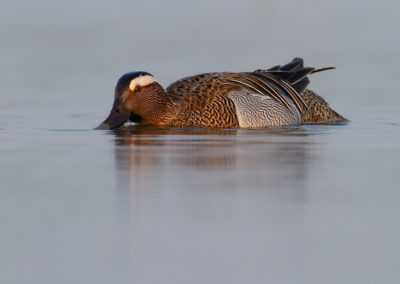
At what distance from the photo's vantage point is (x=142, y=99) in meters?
11.0

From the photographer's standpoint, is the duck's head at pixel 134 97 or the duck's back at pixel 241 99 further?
the duck's back at pixel 241 99

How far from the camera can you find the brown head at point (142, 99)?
10852 mm

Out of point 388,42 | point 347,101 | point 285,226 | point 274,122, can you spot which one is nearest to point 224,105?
point 274,122

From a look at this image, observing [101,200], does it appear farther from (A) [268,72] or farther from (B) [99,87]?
(B) [99,87]

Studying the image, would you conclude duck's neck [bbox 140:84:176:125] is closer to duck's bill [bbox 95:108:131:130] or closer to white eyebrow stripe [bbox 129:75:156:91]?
white eyebrow stripe [bbox 129:75:156:91]

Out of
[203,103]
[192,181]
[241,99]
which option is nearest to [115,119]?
[203,103]

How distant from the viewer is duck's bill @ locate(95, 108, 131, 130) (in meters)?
10.6

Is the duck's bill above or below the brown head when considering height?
below

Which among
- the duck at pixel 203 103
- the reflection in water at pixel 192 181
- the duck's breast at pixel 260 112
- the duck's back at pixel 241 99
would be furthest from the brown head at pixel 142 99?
the reflection in water at pixel 192 181

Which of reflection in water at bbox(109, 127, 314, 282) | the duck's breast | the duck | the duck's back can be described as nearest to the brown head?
the duck

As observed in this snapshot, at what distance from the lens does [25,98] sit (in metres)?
14.0

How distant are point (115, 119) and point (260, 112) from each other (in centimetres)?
165

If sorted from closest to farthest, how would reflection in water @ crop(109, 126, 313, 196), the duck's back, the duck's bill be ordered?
reflection in water @ crop(109, 126, 313, 196)
the duck's bill
the duck's back

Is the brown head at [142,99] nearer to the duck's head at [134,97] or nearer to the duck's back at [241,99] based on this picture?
the duck's head at [134,97]
